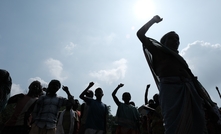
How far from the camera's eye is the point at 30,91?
195 inches

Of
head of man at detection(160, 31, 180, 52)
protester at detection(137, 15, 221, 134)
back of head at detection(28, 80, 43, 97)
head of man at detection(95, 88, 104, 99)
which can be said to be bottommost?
protester at detection(137, 15, 221, 134)

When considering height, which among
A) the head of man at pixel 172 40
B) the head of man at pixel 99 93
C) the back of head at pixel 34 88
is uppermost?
the head of man at pixel 99 93

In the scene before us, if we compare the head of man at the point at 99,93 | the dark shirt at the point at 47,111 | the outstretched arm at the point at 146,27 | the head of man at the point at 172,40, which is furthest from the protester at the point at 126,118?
the outstretched arm at the point at 146,27

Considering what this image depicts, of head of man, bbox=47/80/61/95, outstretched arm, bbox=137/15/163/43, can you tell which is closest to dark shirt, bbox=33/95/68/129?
head of man, bbox=47/80/61/95

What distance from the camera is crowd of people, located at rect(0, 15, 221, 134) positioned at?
8.65ft

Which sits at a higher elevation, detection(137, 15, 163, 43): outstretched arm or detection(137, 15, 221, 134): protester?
detection(137, 15, 163, 43): outstretched arm

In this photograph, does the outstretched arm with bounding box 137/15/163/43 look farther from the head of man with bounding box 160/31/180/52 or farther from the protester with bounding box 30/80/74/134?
the protester with bounding box 30/80/74/134

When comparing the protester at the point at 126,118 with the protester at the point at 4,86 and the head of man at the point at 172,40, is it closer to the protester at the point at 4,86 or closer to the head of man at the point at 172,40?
the head of man at the point at 172,40

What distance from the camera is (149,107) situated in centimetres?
493

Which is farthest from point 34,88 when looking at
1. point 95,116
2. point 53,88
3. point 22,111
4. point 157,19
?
point 157,19

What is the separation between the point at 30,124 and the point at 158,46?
136 inches

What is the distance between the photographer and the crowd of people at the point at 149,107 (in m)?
2.64

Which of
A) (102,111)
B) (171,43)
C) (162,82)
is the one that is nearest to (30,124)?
(102,111)

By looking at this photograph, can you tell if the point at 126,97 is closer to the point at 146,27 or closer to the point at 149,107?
the point at 149,107
